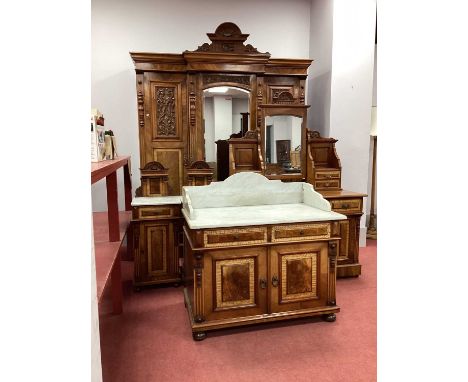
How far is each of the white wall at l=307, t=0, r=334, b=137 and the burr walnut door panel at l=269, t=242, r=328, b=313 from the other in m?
2.17

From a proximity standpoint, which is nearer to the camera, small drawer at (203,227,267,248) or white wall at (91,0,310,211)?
small drawer at (203,227,267,248)

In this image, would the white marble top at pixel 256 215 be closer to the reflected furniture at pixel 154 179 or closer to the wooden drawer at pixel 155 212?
the wooden drawer at pixel 155 212

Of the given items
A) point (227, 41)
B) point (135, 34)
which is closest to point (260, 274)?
point (227, 41)

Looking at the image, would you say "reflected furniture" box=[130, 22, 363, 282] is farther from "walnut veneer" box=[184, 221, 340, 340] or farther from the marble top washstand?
"walnut veneer" box=[184, 221, 340, 340]

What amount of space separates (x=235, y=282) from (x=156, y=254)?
1149 millimetres

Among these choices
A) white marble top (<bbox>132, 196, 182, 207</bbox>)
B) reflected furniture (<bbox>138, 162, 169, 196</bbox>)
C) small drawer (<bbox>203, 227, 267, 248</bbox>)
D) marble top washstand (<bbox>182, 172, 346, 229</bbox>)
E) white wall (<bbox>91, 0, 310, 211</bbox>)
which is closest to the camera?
small drawer (<bbox>203, 227, 267, 248</bbox>)

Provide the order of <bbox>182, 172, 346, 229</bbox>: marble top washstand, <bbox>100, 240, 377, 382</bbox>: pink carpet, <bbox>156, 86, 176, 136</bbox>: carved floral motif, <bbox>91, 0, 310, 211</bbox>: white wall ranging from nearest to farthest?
<bbox>100, 240, 377, 382</bbox>: pink carpet → <bbox>182, 172, 346, 229</bbox>: marble top washstand → <bbox>156, 86, 176, 136</bbox>: carved floral motif → <bbox>91, 0, 310, 211</bbox>: white wall

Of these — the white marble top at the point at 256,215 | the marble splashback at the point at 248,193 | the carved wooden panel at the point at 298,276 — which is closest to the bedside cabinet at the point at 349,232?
the marble splashback at the point at 248,193

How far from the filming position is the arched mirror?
148 inches

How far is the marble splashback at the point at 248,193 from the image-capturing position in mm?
2982

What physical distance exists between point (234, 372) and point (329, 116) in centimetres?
316

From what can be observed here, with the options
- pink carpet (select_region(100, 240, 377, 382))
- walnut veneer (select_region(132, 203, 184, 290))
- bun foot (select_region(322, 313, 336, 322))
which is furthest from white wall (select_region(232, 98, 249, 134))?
bun foot (select_region(322, 313, 336, 322))

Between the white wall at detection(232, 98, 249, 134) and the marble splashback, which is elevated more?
the white wall at detection(232, 98, 249, 134)
